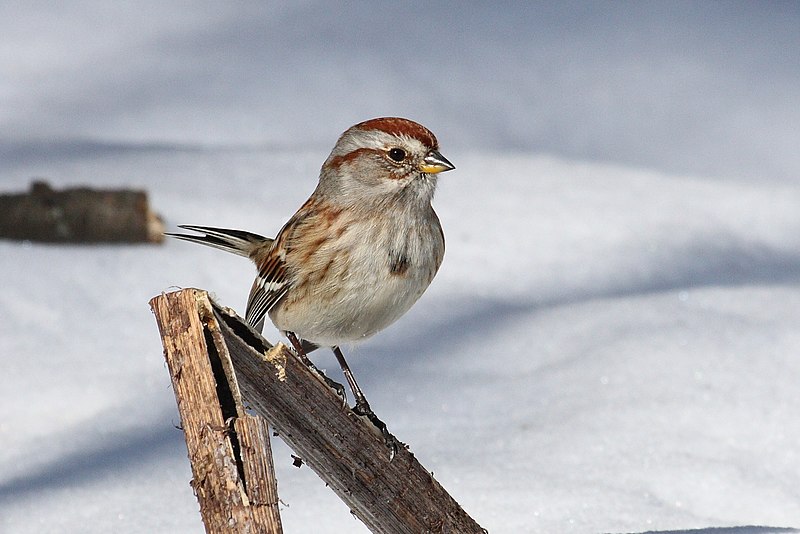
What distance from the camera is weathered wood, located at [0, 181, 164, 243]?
15.5 feet

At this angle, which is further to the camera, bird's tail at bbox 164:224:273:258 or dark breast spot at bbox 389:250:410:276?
bird's tail at bbox 164:224:273:258

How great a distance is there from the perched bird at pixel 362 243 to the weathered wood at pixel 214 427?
746mm

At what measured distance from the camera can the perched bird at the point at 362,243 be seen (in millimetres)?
2625

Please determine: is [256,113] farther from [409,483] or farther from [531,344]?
[409,483]

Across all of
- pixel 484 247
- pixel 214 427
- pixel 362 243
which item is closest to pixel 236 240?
pixel 362 243

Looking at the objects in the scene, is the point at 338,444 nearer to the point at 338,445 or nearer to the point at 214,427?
the point at 338,445

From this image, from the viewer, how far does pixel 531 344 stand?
165 inches

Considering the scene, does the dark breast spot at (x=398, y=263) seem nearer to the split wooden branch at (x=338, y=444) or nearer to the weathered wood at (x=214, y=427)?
the split wooden branch at (x=338, y=444)

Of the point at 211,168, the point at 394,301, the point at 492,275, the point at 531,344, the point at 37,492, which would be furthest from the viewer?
the point at 211,168

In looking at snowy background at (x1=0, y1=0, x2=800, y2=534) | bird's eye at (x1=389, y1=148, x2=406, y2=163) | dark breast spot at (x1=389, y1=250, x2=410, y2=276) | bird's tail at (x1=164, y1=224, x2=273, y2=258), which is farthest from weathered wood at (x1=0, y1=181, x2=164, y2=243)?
dark breast spot at (x1=389, y1=250, x2=410, y2=276)

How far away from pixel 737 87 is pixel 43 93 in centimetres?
403

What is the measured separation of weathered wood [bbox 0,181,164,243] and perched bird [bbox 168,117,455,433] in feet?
6.62

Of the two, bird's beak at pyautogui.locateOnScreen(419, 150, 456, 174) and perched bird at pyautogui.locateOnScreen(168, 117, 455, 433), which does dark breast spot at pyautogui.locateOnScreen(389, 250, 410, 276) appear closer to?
perched bird at pyautogui.locateOnScreen(168, 117, 455, 433)

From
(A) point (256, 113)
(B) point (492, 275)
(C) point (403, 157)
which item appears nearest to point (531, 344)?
(B) point (492, 275)
